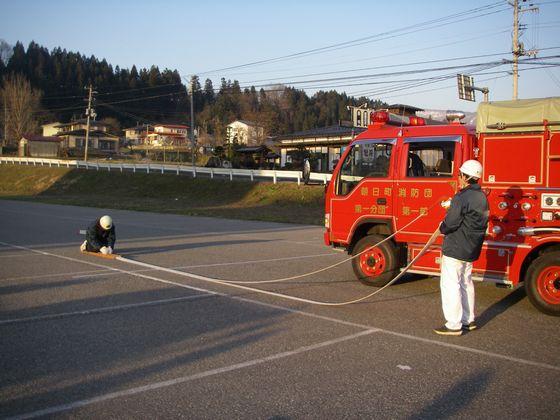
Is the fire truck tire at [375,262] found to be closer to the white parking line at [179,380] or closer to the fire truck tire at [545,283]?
the fire truck tire at [545,283]

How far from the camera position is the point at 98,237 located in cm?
1230

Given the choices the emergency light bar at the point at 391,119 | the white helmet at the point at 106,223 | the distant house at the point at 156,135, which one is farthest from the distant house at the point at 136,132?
the emergency light bar at the point at 391,119

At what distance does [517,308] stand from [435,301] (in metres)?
1.14

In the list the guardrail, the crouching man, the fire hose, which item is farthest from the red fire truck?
the guardrail

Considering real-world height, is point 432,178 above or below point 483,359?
above

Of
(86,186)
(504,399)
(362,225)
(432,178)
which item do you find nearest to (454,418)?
(504,399)

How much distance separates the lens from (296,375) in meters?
4.97

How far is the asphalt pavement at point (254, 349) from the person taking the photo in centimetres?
436

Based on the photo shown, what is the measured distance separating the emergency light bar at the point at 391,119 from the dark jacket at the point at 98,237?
639 cm

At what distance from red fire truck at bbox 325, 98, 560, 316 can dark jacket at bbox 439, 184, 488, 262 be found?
4.98 ft

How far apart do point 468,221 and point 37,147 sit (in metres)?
85.4

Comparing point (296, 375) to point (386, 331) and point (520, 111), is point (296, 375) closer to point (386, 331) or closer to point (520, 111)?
point (386, 331)

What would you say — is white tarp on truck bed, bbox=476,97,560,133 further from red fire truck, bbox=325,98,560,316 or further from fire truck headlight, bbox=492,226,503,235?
fire truck headlight, bbox=492,226,503,235

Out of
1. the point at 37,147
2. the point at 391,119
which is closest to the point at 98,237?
the point at 391,119
